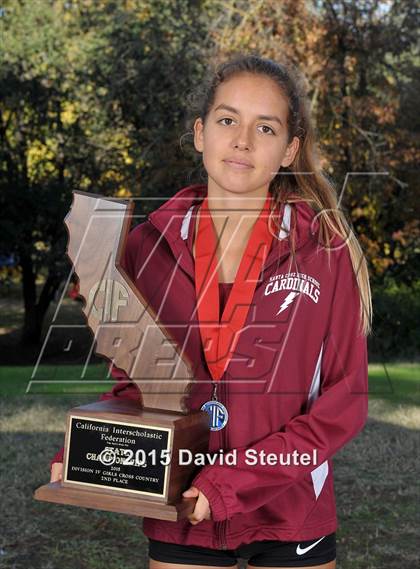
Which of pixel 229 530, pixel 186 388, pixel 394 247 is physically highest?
pixel 186 388

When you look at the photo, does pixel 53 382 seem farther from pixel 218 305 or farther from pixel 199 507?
pixel 199 507

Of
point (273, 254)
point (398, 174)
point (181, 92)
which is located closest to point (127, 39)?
point (181, 92)

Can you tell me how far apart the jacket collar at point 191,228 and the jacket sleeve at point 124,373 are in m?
0.08

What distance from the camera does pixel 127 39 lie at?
52.4ft

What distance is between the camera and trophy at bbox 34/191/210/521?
207 cm

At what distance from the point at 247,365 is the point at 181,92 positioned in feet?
44.4

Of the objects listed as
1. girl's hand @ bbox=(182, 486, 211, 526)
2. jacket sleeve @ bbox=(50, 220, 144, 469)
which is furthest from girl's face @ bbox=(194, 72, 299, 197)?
girl's hand @ bbox=(182, 486, 211, 526)

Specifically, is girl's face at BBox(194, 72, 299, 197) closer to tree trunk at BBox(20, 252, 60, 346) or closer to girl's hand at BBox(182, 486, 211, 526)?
girl's hand at BBox(182, 486, 211, 526)

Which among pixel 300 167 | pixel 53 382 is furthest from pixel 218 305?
pixel 53 382

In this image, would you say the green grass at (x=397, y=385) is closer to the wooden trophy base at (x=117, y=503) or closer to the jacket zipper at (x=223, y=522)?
the jacket zipper at (x=223, y=522)

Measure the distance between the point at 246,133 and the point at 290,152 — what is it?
0.20 meters

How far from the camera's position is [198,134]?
98.8 inches

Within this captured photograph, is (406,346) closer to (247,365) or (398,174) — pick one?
(398,174)

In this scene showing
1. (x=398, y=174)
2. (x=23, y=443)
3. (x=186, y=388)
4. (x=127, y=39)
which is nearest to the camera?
(x=186, y=388)
